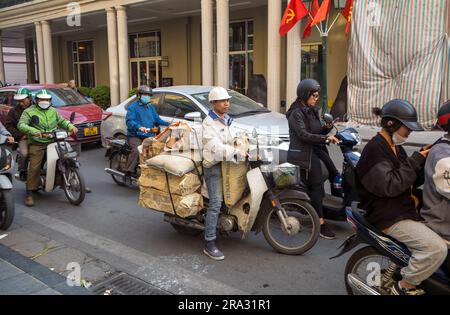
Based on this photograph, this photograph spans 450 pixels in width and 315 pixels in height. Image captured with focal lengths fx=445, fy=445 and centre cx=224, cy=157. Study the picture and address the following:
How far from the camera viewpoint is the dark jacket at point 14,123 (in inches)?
270

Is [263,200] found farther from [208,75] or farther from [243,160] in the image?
[208,75]

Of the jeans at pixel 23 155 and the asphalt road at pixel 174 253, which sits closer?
the asphalt road at pixel 174 253

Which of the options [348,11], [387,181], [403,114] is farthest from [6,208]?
[348,11]

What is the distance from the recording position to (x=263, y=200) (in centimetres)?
451

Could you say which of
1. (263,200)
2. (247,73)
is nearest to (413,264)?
(263,200)

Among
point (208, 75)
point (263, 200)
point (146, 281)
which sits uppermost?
point (208, 75)

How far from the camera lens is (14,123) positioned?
23.0 ft

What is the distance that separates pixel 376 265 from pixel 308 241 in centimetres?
129

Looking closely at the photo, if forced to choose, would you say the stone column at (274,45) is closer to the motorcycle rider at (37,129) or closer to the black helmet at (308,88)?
the motorcycle rider at (37,129)

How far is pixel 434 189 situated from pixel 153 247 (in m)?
3.05

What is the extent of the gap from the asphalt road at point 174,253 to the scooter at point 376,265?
23.6 inches

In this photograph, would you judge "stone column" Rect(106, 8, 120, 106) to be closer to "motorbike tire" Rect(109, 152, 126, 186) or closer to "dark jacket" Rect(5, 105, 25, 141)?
"motorbike tire" Rect(109, 152, 126, 186)

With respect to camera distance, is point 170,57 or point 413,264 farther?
point 170,57

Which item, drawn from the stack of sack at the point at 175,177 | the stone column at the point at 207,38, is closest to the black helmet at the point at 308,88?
the stack of sack at the point at 175,177
